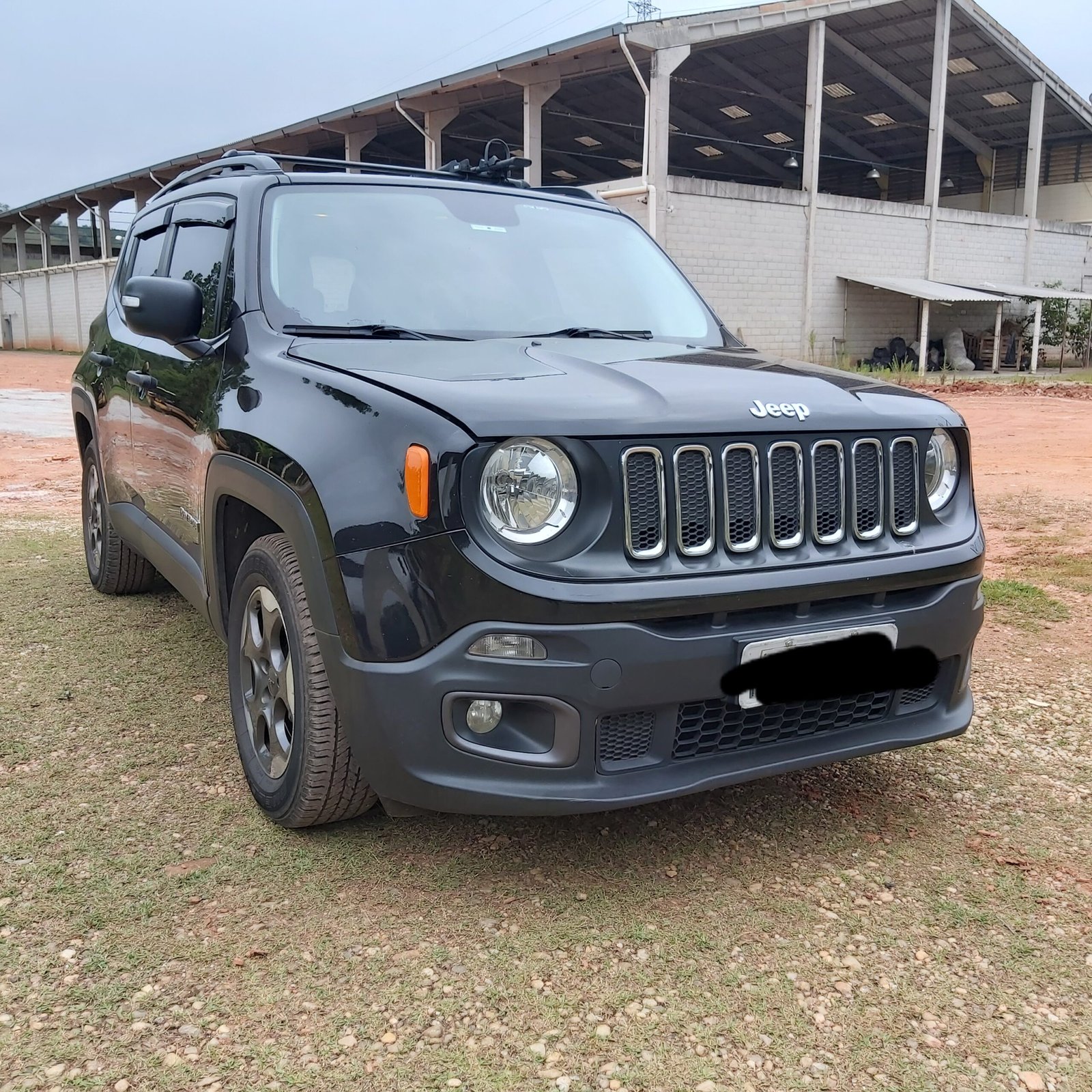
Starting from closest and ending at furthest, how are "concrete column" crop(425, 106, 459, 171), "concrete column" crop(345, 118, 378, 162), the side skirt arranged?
the side skirt → "concrete column" crop(425, 106, 459, 171) → "concrete column" crop(345, 118, 378, 162)

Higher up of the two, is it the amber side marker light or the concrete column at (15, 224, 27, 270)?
the concrete column at (15, 224, 27, 270)

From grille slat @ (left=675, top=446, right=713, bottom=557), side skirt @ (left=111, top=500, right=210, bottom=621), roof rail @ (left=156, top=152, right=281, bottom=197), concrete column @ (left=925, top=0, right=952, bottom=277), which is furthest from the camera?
concrete column @ (left=925, top=0, right=952, bottom=277)

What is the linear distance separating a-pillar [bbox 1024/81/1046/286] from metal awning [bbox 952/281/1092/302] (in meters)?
1.02

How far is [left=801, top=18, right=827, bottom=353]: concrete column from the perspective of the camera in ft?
78.0

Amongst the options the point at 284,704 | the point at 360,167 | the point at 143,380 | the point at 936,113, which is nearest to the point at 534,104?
the point at 936,113

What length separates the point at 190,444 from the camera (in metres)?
3.44

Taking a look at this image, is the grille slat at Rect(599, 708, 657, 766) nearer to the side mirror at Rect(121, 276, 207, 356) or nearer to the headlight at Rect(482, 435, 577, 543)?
the headlight at Rect(482, 435, 577, 543)

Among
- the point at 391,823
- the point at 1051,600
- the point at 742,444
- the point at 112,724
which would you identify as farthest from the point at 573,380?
the point at 1051,600

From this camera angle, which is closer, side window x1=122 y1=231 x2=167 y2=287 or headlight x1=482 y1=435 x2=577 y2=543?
headlight x1=482 y1=435 x2=577 y2=543

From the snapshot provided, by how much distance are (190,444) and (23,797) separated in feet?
3.83

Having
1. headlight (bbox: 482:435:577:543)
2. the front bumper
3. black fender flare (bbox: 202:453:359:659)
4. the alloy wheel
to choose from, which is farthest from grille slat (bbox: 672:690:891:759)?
the alloy wheel

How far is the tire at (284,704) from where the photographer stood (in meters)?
2.65

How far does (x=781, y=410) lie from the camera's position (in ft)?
8.58


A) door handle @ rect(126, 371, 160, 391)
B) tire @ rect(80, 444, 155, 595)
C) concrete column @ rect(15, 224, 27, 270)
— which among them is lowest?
tire @ rect(80, 444, 155, 595)
